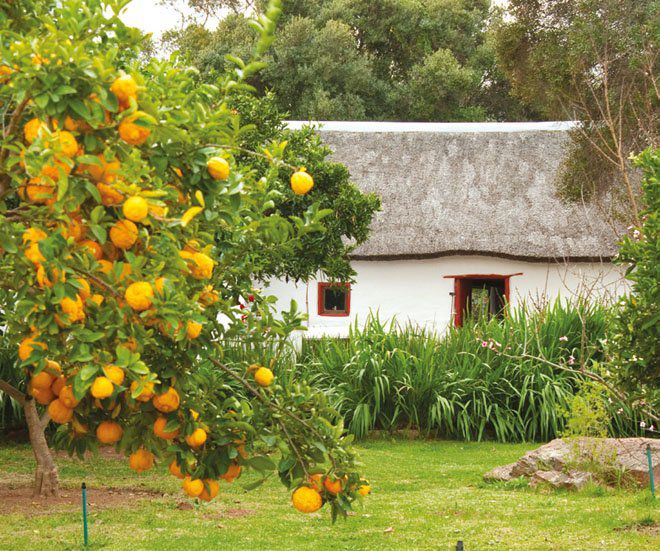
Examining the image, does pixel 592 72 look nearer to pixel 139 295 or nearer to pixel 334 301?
pixel 334 301

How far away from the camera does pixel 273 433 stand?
10.6ft

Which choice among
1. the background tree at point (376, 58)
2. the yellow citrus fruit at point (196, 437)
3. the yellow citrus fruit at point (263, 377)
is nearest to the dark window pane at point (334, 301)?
the background tree at point (376, 58)

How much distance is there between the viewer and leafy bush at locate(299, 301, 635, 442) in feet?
37.1

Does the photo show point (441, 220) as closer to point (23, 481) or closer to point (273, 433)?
point (23, 481)

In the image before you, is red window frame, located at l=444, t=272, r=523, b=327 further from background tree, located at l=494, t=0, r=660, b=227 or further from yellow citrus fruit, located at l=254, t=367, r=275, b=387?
yellow citrus fruit, located at l=254, t=367, r=275, b=387

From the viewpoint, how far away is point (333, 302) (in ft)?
62.0

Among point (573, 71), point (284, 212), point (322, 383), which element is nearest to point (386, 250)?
point (573, 71)

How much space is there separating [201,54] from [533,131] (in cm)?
1001

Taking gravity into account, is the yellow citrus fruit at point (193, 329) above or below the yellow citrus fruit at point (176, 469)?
above

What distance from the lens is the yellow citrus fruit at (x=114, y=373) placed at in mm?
2443

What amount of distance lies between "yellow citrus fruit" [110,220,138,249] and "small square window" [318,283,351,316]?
15.9 metres

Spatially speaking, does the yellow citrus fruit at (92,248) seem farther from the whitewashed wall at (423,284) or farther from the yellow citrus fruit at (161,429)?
the whitewashed wall at (423,284)

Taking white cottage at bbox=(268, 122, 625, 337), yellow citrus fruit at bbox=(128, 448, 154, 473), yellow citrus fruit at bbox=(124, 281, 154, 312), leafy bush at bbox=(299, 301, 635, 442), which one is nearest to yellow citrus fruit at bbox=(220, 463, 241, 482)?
yellow citrus fruit at bbox=(128, 448, 154, 473)

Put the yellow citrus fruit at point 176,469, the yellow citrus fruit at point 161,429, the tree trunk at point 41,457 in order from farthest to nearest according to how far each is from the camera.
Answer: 1. the tree trunk at point 41,457
2. the yellow citrus fruit at point 176,469
3. the yellow citrus fruit at point 161,429
